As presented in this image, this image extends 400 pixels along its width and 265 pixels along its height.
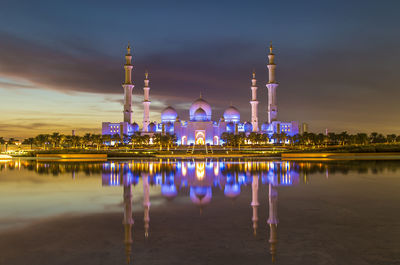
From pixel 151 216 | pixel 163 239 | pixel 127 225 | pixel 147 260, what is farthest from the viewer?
pixel 151 216

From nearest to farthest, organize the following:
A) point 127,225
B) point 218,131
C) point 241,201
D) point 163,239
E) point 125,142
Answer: point 163,239, point 127,225, point 241,201, point 125,142, point 218,131

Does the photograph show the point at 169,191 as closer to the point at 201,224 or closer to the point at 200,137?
the point at 201,224

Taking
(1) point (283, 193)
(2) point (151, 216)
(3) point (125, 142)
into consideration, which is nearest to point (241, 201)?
(1) point (283, 193)

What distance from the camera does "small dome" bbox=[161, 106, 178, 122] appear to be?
255 ft

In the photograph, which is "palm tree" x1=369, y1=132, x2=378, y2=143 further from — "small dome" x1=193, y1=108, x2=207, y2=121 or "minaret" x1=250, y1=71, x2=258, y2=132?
"small dome" x1=193, y1=108, x2=207, y2=121

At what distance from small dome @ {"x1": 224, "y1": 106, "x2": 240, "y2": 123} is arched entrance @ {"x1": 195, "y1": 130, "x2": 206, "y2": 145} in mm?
8853

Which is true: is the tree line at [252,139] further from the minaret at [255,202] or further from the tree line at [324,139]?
the minaret at [255,202]

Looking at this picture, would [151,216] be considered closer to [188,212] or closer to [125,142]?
[188,212]

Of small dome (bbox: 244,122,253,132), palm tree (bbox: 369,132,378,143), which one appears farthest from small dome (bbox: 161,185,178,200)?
small dome (bbox: 244,122,253,132)

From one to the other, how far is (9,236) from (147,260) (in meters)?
2.96

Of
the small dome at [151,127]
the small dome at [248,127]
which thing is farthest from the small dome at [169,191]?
the small dome at [248,127]

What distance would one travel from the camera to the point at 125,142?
68125 millimetres

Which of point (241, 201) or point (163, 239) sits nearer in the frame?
point (163, 239)

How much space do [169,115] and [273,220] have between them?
234ft
